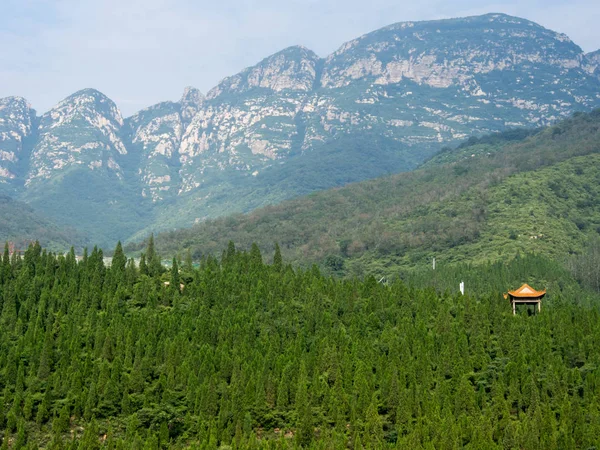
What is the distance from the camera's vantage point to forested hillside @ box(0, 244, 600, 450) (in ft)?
199

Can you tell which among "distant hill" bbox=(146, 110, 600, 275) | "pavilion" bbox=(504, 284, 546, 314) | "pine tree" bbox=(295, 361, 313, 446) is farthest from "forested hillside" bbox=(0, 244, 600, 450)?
"distant hill" bbox=(146, 110, 600, 275)

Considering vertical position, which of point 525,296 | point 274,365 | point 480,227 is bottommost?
point 274,365

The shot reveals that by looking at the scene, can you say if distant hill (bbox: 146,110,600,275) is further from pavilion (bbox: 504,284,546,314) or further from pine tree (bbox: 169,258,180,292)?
pine tree (bbox: 169,258,180,292)

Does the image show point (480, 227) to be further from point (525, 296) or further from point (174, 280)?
point (174, 280)

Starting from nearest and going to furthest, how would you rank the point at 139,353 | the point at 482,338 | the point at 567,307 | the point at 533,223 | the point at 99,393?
the point at 99,393, the point at 139,353, the point at 482,338, the point at 567,307, the point at 533,223

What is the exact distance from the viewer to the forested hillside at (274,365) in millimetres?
60594

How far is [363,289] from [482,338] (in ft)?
58.8

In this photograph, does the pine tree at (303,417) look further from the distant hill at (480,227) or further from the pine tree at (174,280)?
the distant hill at (480,227)

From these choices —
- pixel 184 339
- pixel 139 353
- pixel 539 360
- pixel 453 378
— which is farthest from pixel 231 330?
pixel 539 360

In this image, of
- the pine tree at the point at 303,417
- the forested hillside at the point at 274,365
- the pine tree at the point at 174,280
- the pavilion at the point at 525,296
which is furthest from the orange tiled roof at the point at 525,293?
the pine tree at the point at 174,280

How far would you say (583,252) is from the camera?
5610 inches

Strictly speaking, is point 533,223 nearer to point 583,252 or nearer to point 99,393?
point 583,252

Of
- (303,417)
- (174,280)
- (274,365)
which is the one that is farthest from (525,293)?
(174,280)

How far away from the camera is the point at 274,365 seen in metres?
69.2
